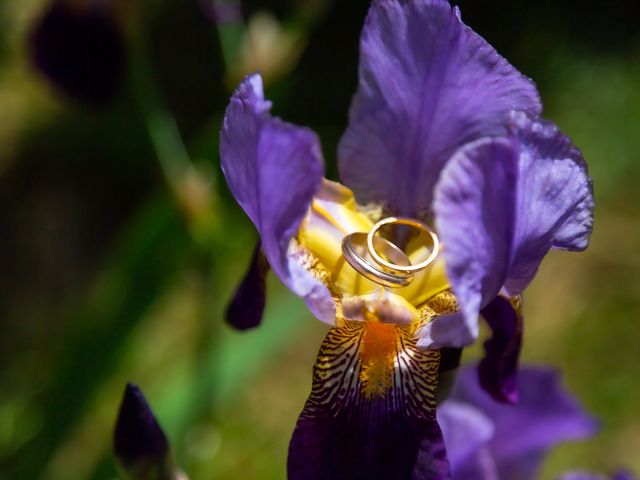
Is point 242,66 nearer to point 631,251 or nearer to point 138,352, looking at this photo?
point 138,352

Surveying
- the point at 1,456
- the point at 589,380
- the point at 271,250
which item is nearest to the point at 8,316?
the point at 1,456

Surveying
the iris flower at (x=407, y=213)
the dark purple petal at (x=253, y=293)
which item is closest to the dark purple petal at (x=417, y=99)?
the iris flower at (x=407, y=213)

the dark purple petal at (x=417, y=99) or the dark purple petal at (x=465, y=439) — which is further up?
the dark purple petal at (x=417, y=99)

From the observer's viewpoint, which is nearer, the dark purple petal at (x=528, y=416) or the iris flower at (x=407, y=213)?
the iris flower at (x=407, y=213)

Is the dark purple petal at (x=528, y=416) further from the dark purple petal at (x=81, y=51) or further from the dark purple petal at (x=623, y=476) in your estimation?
the dark purple petal at (x=81, y=51)

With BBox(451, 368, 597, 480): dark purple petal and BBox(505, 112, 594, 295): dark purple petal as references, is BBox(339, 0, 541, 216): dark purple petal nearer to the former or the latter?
BBox(505, 112, 594, 295): dark purple petal

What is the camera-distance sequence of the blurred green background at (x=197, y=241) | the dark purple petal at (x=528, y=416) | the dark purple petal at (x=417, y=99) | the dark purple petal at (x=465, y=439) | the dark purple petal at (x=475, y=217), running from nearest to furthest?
the dark purple petal at (x=475, y=217), the dark purple petal at (x=417, y=99), the dark purple petal at (x=465, y=439), the dark purple petal at (x=528, y=416), the blurred green background at (x=197, y=241)

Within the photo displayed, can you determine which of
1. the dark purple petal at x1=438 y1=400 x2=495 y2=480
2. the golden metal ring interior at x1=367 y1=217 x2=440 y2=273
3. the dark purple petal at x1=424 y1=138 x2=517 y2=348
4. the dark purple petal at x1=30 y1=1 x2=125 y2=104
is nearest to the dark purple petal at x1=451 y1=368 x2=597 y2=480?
the dark purple petal at x1=438 y1=400 x2=495 y2=480
